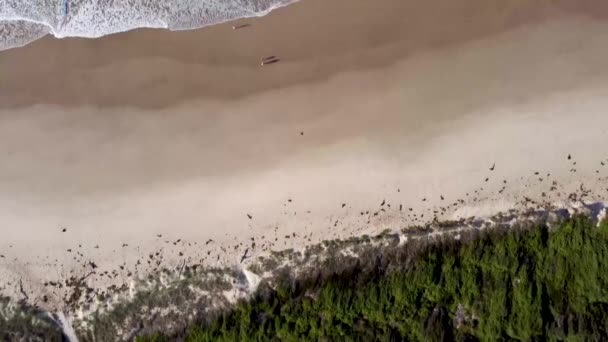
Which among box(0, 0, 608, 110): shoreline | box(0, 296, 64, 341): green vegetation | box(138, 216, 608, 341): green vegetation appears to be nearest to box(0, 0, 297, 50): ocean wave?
box(0, 0, 608, 110): shoreline

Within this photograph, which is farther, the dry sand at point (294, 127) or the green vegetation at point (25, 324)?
the dry sand at point (294, 127)

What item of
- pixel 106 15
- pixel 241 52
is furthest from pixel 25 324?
pixel 241 52

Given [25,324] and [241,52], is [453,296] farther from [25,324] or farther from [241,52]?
[25,324]

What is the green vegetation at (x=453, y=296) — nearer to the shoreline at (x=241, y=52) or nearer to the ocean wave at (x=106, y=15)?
the shoreline at (x=241, y=52)

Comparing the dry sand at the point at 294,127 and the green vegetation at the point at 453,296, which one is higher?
the dry sand at the point at 294,127

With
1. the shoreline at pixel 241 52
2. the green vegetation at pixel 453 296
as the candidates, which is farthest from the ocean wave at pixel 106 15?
the green vegetation at pixel 453 296

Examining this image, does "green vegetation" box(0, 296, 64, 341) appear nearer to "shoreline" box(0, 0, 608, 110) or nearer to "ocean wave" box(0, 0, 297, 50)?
"shoreline" box(0, 0, 608, 110)
